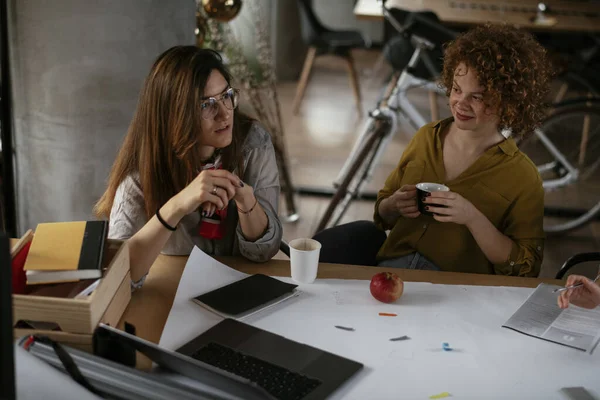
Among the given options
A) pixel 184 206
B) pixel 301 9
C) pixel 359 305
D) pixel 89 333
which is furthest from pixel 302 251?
pixel 301 9

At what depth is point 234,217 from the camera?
171 cm

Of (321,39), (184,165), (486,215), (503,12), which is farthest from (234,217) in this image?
(321,39)

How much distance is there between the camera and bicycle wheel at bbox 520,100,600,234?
3596 mm

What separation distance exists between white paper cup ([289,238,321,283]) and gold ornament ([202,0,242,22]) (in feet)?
4.44

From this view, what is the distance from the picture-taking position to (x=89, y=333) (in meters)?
1.17

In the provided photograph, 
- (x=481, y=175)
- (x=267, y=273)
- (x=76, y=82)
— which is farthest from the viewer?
(x=76, y=82)

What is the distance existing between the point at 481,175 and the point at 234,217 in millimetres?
667

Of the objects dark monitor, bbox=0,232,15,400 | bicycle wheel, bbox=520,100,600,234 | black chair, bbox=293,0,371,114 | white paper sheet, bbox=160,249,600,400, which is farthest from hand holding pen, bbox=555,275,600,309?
black chair, bbox=293,0,371,114

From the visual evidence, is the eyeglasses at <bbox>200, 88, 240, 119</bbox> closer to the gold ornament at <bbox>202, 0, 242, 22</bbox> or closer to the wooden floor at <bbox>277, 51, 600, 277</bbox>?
the gold ornament at <bbox>202, 0, 242, 22</bbox>

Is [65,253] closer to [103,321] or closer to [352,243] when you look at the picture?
[103,321]

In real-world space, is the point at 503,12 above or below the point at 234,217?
Answer: above

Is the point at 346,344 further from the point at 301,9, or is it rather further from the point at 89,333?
the point at 301,9

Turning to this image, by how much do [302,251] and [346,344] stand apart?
0.26 m

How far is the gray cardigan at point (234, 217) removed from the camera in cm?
161
